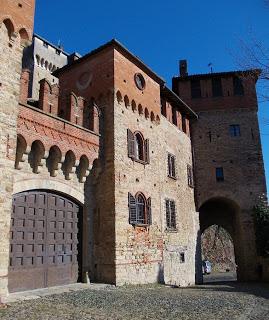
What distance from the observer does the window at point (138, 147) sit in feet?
45.0

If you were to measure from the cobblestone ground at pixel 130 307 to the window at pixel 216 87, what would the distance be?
50.6 ft

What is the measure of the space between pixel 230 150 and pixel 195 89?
16.3 feet

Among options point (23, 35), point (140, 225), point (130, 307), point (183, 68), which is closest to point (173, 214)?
point (140, 225)

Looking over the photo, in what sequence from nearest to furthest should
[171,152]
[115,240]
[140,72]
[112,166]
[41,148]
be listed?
[41,148], [115,240], [112,166], [140,72], [171,152]

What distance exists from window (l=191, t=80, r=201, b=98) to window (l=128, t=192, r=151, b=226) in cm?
1136

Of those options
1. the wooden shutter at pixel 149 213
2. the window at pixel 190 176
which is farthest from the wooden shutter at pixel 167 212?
the window at pixel 190 176

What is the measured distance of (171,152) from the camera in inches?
707

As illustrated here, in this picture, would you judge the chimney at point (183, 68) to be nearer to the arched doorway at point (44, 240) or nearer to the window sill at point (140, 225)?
the window sill at point (140, 225)

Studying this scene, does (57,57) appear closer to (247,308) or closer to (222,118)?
(222,118)

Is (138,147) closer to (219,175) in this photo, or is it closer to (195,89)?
(219,175)

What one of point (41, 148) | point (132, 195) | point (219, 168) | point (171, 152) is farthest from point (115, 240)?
point (219, 168)

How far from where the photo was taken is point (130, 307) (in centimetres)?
821

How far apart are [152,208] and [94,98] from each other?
536 cm

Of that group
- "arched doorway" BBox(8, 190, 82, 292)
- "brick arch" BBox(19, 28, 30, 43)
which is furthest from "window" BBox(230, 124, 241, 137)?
"brick arch" BBox(19, 28, 30, 43)
